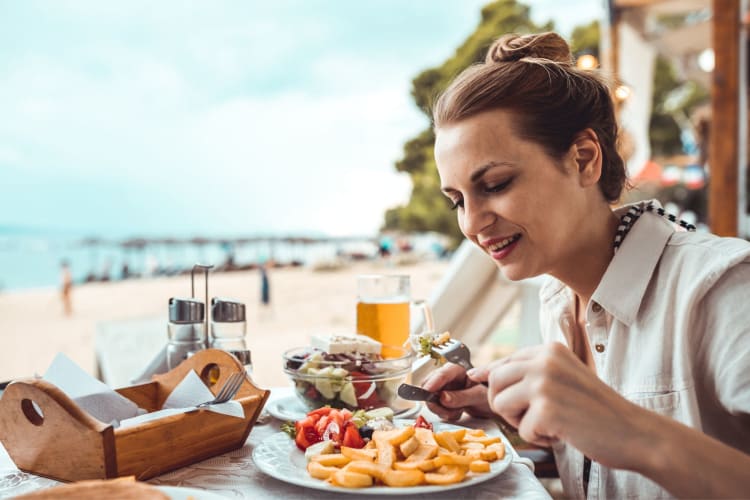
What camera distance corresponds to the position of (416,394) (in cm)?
110

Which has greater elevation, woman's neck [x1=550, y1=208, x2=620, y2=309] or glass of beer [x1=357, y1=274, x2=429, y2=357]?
woman's neck [x1=550, y1=208, x2=620, y2=309]

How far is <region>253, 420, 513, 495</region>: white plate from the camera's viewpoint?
77 cm

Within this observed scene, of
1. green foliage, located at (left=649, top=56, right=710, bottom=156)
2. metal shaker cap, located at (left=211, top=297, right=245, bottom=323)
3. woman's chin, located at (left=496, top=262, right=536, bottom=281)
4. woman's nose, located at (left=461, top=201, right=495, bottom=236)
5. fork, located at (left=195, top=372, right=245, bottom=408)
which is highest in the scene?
green foliage, located at (left=649, top=56, right=710, bottom=156)

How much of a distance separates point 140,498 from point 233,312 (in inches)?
26.2

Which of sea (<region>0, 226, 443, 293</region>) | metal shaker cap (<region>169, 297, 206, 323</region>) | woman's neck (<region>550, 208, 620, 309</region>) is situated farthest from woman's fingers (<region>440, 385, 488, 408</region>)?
sea (<region>0, 226, 443, 293</region>)

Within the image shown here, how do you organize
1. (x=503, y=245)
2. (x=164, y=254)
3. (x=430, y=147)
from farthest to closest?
(x=164, y=254), (x=430, y=147), (x=503, y=245)

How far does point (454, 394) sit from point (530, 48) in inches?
27.7

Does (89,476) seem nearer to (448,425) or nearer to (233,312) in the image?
(233,312)

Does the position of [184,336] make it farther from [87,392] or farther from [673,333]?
[673,333]

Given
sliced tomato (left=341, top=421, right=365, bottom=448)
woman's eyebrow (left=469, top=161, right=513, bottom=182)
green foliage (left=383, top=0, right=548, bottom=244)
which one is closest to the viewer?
sliced tomato (left=341, top=421, right=365, bottom=448)

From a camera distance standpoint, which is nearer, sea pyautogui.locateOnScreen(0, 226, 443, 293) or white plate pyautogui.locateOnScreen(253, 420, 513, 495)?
white plate pyautogui.locateOnScreen(253, 420, 513, 495)

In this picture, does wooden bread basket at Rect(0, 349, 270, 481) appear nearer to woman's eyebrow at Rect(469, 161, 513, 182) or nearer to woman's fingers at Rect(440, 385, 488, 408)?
woman's fingers at Rect(440, 385, 488, 408)

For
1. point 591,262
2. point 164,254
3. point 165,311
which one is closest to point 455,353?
point 591,262

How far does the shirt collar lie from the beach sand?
400cm
